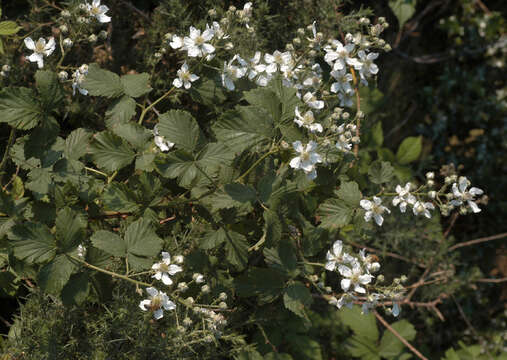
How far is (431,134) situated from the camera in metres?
3.62

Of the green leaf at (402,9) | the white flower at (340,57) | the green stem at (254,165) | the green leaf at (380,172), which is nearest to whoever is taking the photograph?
the green stem at (254,165)

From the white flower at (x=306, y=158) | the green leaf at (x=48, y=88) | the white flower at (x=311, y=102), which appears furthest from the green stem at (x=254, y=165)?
the green leaf at (x=48, y=88)

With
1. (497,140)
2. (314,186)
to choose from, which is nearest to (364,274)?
(314,186)

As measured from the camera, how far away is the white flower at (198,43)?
1.66 m

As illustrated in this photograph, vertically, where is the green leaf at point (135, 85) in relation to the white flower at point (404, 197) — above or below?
above

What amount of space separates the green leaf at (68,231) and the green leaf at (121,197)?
0.15 m

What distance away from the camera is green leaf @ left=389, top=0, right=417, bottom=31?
9.70 feet

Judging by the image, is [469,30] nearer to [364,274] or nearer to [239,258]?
[364,274]

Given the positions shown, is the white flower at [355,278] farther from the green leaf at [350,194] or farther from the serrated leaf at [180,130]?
the serrated leaf at [180,130]

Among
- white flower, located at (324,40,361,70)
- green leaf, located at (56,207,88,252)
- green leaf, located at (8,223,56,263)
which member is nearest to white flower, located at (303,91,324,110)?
white flower, located at (324,40,361,70)

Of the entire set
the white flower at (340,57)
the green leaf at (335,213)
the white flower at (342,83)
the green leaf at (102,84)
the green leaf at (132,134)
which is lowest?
the green leaf at (335,213)

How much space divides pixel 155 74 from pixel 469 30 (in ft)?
7.86

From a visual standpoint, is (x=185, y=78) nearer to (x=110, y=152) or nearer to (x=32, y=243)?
(x=110, y=152)

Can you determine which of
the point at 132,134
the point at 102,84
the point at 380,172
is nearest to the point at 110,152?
the point at 132,134
